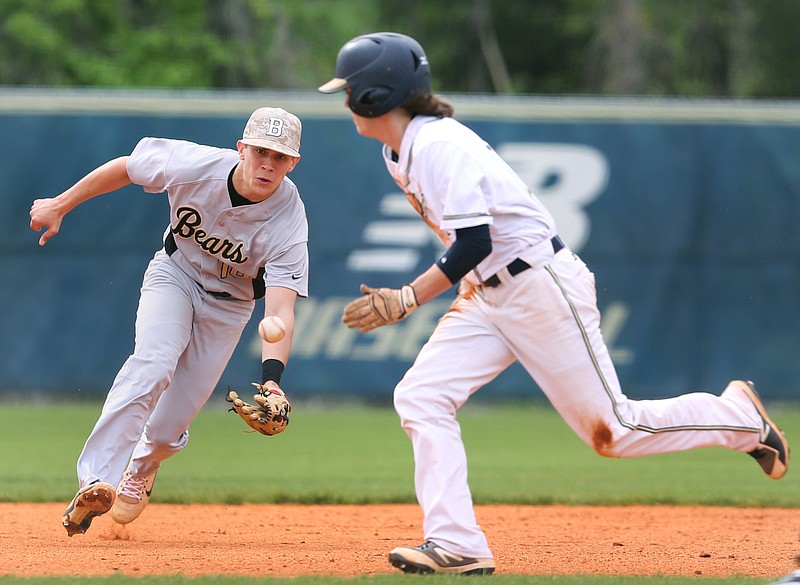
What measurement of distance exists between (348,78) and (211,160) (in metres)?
1.07

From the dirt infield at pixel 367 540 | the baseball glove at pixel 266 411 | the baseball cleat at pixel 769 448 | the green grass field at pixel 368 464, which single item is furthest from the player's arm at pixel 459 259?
the green grass field at pixel 368 464

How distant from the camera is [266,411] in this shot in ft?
15.4

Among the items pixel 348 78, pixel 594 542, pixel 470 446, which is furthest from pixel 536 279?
pixel 470 446

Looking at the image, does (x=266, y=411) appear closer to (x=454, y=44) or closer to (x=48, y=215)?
(x=48, y=215)

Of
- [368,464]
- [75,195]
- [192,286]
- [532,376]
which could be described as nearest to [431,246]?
[368,464]

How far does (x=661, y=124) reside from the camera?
36.7 ft

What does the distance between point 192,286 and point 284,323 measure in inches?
29.5

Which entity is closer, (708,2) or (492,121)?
(492,121)

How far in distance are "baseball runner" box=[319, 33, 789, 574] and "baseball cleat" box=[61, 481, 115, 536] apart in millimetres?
1206

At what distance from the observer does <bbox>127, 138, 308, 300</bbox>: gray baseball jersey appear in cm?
520

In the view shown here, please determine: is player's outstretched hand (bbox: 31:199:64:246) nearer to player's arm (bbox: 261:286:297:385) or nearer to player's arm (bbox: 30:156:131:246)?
player's arm (bbox: 30:156:131:246)

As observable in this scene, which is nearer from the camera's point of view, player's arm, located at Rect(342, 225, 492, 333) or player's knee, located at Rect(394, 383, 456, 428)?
player's arm, located at Rect(342, 225, 492, 333)

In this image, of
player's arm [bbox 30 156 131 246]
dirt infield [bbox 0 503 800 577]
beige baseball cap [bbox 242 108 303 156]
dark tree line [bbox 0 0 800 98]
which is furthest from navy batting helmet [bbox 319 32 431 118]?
dark tree line [bbox 0 0 800 98]

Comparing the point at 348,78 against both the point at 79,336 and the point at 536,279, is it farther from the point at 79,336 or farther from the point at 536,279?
the point at 79,336
